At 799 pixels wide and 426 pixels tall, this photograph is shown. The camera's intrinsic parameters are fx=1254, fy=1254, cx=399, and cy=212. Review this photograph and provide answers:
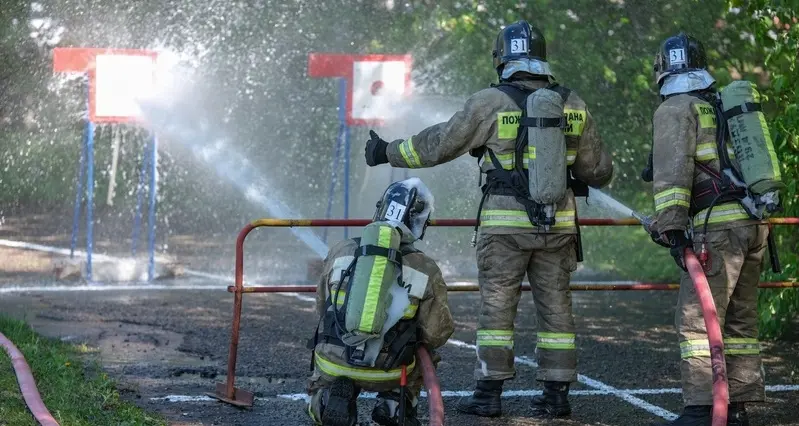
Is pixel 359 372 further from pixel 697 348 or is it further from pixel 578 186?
pixel 578 186

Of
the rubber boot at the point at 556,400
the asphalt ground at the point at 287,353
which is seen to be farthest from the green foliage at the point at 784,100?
the rubber boot at the point at 556,400

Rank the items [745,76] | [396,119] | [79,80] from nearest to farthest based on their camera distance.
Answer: [745,76] < [396,119] < [79,80]

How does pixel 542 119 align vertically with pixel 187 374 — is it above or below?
above

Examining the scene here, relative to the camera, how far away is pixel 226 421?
6.41 meters

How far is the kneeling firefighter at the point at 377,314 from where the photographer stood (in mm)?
5254

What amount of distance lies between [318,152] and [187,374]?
11719 mm

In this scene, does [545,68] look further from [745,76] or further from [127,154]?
[127,154]

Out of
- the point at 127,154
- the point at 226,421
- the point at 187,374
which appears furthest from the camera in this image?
the point at 127,154

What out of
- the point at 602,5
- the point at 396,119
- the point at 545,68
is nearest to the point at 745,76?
the point at 602,5

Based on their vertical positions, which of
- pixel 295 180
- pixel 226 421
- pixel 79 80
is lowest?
pixel 226 421

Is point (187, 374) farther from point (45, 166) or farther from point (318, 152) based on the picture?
point (45, 166)

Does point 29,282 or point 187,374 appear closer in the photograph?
point 187,374

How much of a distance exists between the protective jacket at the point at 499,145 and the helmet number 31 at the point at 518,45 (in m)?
0.16

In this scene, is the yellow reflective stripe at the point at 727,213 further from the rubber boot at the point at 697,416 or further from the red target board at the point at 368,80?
the red target board at the point at 368,80
